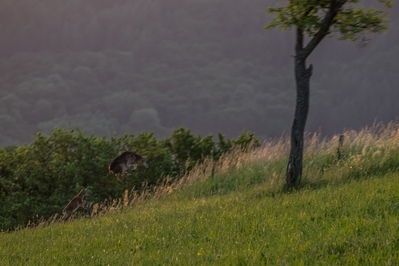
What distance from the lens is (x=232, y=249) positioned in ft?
25.4

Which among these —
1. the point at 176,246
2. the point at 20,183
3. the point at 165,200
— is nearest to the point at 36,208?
the point at 20,183

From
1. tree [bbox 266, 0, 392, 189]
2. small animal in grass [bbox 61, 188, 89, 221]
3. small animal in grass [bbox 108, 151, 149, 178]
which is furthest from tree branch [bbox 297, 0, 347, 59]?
small animal in grass [bbox 61, 188, 89, 221]

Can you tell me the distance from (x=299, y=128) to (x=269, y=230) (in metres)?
6.67

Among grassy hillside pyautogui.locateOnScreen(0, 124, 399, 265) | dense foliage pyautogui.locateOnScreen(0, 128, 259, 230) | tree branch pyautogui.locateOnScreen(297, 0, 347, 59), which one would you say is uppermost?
tree branch pyautogui.locateOnScreen(297, 0, 347, 59)

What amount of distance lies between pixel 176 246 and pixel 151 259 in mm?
952

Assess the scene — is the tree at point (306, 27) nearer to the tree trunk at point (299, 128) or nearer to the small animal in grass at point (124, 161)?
the tree trunk at point (299, 128)

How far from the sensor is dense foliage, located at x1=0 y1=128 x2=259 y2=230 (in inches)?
1033

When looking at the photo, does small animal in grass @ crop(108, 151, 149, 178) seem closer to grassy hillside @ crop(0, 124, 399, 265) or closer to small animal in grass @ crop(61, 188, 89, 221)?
small animal in grass @ crop(61, 188, 89, 221)

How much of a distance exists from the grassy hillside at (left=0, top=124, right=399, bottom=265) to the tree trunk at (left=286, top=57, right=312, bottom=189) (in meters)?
0.43

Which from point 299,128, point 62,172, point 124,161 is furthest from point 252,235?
point 62,172

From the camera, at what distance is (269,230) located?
8969 mm

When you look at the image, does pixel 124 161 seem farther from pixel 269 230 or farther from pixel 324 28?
pixel 269 230

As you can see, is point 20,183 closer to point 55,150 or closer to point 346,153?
point 55,150

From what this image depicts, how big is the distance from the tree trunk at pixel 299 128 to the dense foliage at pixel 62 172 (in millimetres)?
10755
